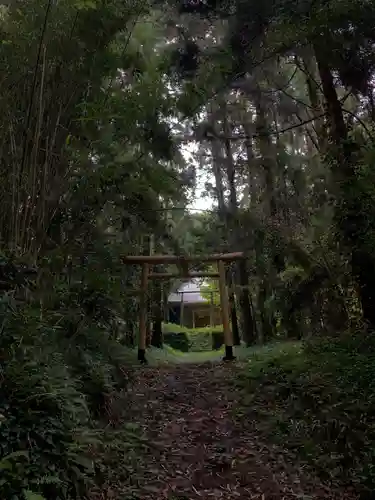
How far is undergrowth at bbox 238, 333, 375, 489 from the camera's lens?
397 cm

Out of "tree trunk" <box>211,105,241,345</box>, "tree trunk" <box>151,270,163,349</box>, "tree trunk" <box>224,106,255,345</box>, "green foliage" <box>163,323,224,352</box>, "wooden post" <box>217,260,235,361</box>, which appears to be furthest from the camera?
"green foliage" <box>163,323,224,352</box>

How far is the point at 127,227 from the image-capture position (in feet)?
22.6

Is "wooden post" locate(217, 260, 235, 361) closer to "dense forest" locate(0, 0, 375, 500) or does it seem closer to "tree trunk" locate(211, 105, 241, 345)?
"dense forest" locate(0, 0, 375, 500)

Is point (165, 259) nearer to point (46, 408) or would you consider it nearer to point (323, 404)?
point (323, 404)

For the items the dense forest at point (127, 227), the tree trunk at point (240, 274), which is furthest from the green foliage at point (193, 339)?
the dense forest at point (127, 227)

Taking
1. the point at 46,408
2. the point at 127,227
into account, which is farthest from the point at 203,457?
the point at 127,227

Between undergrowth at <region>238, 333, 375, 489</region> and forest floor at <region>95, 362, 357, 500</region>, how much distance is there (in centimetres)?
17

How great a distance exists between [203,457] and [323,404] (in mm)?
1267

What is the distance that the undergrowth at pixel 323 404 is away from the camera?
13.0ft

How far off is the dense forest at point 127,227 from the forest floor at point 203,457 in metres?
0.07

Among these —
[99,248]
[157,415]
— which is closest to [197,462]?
[157,415]

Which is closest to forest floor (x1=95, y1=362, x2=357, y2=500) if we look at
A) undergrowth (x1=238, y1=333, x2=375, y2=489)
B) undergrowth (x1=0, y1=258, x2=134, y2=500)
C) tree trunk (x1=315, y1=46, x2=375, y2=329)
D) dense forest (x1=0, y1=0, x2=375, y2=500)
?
dense forest (x1=0, y1=0, x2=375, y2=500)

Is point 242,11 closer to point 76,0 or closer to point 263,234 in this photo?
point 76,0

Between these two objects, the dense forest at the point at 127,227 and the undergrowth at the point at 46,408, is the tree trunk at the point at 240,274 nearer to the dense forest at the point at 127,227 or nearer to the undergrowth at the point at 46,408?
the dense forest at the point at 127,227
